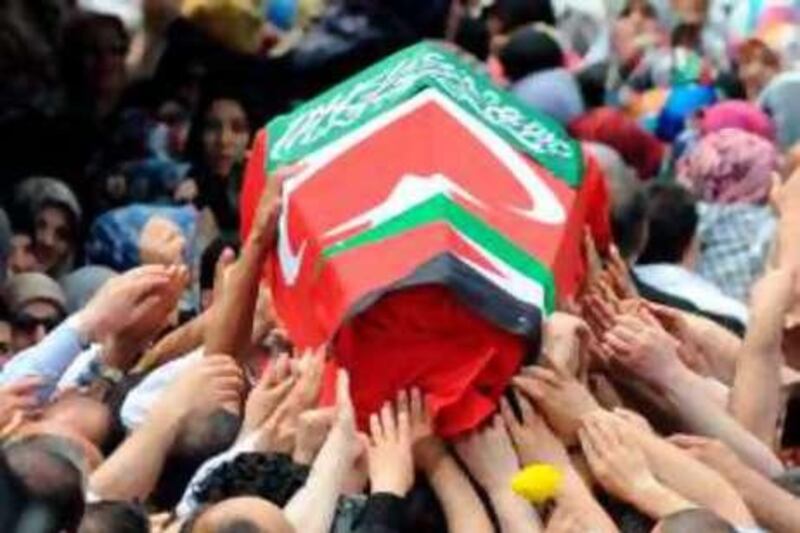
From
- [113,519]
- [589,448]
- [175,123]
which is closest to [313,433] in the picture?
[589,448]

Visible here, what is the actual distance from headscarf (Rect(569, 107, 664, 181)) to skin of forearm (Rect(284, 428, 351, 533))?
494 centimetres

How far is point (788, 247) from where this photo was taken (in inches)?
373

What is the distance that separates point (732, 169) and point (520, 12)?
2.80m

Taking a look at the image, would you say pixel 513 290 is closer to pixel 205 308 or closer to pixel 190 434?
pixel 190 434

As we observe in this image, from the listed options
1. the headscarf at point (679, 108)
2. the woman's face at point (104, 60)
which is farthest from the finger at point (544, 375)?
the headscarf at point (679, 108)

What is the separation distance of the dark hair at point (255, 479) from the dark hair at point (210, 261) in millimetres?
2496

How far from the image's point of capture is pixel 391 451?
8.30 meters

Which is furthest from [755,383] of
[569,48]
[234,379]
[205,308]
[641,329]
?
[569,48]

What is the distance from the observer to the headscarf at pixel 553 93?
14266 millimetres

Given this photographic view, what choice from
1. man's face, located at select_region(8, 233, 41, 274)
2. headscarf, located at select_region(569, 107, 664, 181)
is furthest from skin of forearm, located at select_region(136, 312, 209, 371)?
headscarf, located at select_region(569, 107, 664, 181)

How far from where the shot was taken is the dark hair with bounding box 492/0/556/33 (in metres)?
15.5

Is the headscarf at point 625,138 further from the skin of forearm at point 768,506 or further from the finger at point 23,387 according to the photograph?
the skin of forearm at point 768,506

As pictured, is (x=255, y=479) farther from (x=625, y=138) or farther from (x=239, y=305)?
(x=625, y=138)

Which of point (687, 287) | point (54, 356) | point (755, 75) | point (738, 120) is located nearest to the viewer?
point (54, 356)
